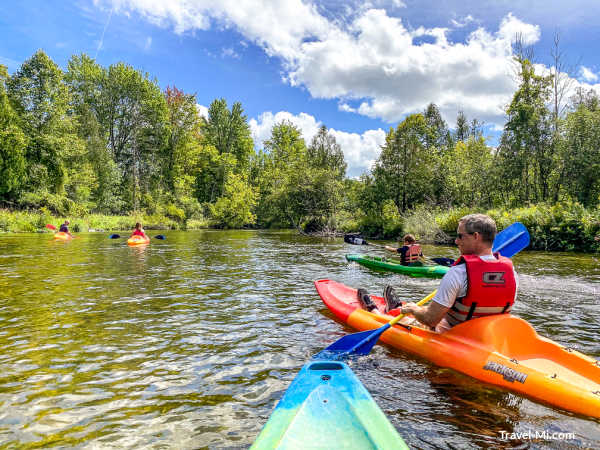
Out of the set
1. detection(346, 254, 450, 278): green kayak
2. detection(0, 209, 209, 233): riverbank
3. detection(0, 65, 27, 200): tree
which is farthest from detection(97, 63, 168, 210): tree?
detection(346, 254, 450, 278): green kayak

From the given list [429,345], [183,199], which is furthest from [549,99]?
[183,199]

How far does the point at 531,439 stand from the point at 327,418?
1531 mm

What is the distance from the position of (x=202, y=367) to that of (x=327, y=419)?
6.49 ft

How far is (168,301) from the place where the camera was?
6.49 m

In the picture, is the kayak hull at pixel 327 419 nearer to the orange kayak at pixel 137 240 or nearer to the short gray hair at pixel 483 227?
the short gray hair at pixel 483 227

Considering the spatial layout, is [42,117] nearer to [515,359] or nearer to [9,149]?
[9,149]

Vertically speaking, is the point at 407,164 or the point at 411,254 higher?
the point at 407,164

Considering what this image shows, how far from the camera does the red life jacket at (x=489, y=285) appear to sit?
3301 millimetres

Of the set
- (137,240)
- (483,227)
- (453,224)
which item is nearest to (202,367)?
(483,227)

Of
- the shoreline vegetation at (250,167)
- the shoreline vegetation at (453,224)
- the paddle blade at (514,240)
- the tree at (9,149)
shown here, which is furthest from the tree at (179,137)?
the paddle blade at (514,240)

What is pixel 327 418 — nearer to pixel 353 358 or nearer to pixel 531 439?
pixel 531 439

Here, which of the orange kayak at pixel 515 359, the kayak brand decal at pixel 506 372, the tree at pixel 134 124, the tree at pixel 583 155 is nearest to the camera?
the orange kayak at pixel 515 359

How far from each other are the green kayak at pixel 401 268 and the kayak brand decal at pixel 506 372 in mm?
5792

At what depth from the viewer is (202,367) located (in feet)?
12.2
